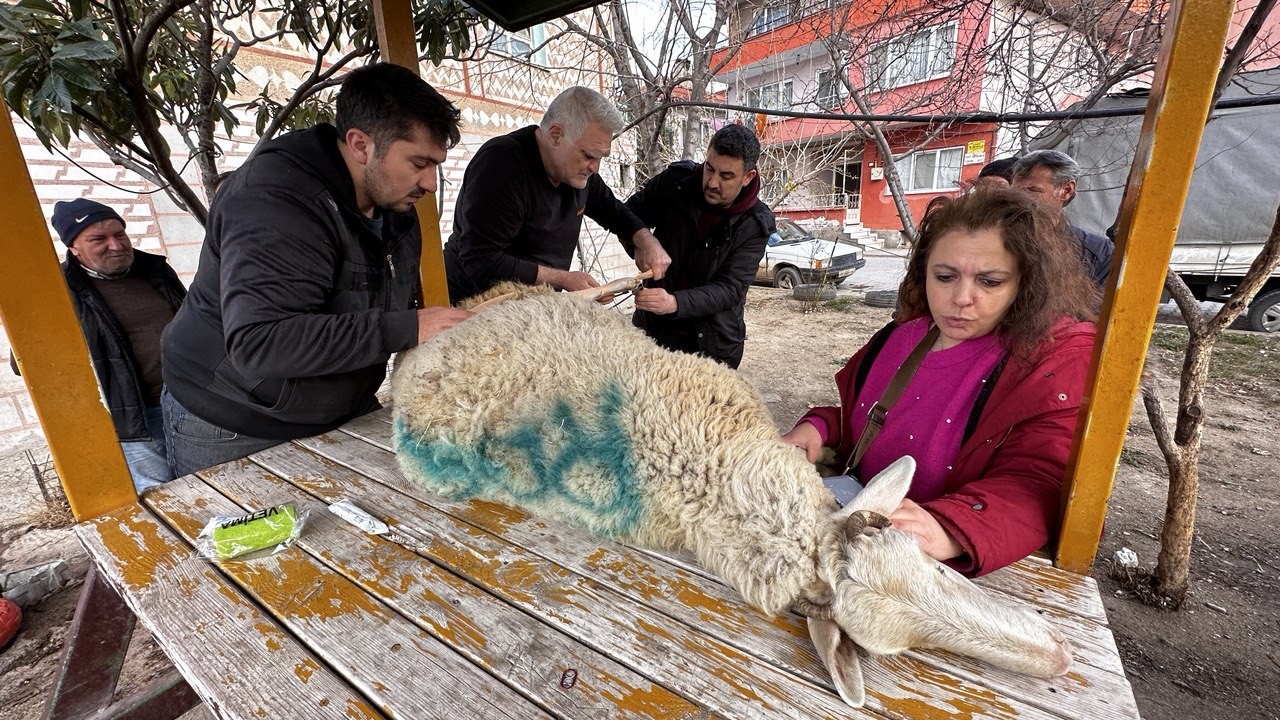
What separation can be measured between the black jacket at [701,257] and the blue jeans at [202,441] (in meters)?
2.17

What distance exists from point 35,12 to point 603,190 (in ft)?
8.27

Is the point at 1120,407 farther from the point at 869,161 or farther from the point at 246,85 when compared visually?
the point at 869,161

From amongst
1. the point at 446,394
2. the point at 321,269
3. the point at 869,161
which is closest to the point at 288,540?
the point at 446,394

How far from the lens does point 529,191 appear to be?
2.78 m

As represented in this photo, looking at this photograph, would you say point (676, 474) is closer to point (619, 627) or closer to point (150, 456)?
point (619, 627)

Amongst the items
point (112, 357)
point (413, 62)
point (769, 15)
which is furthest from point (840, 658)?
point (769, 15)

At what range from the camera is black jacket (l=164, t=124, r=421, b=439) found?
5.13 feet

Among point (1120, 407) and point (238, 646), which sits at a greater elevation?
point (1120, 407)

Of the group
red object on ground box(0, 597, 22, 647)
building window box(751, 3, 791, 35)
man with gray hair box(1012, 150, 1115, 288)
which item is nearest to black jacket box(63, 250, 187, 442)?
red object on ground box(0, 597, 22, 647)

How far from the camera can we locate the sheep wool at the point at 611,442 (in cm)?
127

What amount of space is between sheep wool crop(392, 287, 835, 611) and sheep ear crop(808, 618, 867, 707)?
0.09 meters

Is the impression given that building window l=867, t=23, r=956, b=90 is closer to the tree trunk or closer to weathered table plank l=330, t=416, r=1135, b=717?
the tree trunk

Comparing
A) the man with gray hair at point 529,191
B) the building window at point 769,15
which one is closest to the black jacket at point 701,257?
the man with gray hair at point 529,191

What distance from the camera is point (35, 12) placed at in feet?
6.93
